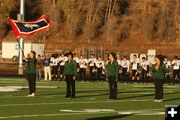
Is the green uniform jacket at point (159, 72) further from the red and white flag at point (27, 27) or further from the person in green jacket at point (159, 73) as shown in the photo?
the red and white flag at point (27, 27)

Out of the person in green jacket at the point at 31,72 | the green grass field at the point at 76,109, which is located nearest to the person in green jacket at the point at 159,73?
the green grass field at the point at 76,109

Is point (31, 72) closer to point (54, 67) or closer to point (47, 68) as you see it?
point (47, 68)

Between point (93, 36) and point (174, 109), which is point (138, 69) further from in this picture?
point (93, 36)

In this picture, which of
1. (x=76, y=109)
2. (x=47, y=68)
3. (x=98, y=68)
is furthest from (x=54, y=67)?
(x=76, y=109)

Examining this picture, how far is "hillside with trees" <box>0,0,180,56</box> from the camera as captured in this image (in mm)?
87312

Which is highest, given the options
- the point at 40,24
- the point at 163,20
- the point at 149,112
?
the point at 163,20

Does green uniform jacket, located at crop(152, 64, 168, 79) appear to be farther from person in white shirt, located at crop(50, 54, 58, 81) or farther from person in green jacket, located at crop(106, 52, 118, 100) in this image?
person in white shirt, located at crop(50, 54, 58, 81)

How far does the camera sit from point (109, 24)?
8681cm

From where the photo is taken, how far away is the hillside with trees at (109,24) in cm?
8731

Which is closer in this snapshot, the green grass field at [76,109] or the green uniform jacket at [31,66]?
the green grass field at [76,109]

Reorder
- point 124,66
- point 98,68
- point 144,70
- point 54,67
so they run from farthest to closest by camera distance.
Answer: point 124,66 < point 98,68 < point 144,70 < point 54,67

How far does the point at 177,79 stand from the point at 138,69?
2879mm

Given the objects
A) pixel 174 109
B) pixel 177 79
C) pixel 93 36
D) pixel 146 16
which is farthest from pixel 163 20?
pixel 174 109

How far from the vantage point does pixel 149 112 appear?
17312 mm
